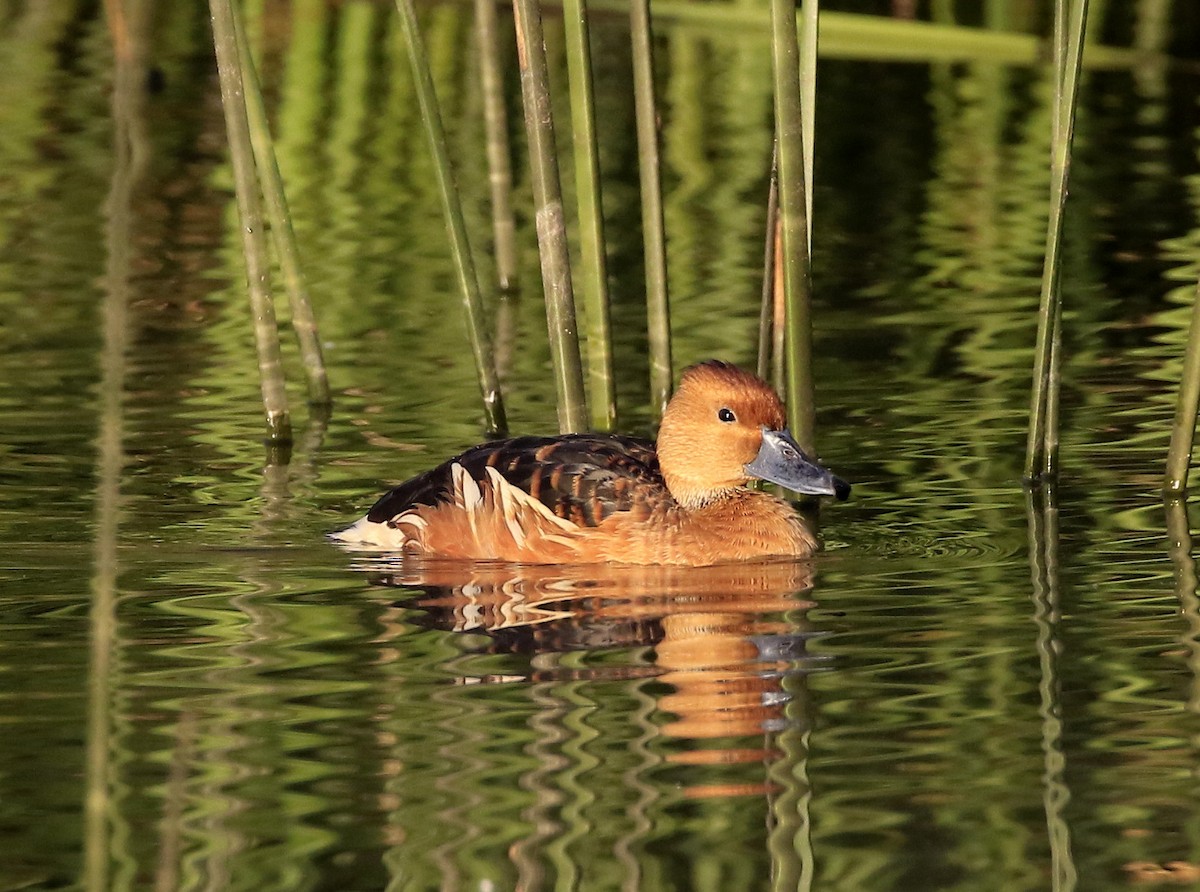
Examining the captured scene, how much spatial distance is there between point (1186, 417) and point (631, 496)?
2.08 meters

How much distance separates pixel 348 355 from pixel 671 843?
7.58m

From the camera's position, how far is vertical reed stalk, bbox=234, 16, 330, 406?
10.1 metres

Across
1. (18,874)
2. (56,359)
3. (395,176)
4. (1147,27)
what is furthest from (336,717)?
(1147,27)

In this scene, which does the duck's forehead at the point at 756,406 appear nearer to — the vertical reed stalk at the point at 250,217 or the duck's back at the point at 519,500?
the duck's back at the point at 519,500

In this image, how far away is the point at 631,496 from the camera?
352 inches

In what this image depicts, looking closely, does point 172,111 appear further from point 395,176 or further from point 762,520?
point 762,520

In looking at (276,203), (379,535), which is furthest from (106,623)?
(276,203)

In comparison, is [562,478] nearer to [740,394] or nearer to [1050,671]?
[740,394]

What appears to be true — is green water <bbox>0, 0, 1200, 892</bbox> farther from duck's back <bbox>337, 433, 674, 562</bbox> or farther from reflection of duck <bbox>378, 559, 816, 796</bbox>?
duck's back <bbox>337, 433, 674, 562</bbox>

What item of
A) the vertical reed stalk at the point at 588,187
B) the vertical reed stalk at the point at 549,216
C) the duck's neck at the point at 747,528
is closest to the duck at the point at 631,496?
the duck's neck at the point at 747,528

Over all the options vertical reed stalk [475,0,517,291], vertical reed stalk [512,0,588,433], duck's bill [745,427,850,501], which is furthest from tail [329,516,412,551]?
vertical reed stalk [475,0,517,291]

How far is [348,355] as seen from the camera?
1293cm

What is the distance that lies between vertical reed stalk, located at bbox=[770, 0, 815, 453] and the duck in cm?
14

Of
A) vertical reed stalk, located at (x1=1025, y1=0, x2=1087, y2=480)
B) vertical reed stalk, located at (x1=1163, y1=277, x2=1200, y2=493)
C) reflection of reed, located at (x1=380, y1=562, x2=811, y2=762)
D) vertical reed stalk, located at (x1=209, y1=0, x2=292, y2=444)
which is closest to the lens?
reflection of reed, located at (x1=380, y1=562, x2=811, y2=762)
